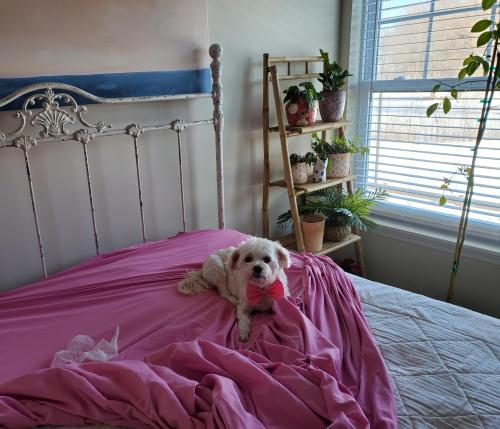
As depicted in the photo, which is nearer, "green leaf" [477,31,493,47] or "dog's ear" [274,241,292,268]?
"dog's ear" [274,241,292,268]

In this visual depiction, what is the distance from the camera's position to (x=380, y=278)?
2.84 meters

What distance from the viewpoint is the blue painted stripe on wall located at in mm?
1585

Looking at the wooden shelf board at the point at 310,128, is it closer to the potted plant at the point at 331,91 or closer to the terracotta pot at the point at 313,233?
the potted plant at the point at 331,91

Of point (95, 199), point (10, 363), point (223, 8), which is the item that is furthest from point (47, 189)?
point (223, 8)

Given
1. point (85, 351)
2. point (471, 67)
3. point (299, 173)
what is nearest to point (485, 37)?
point (471, 67)

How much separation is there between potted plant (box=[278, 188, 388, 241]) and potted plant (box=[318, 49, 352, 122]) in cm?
47

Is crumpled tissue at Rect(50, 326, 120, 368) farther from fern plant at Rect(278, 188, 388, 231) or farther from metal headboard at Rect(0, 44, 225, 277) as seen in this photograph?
fern plant at Rect(278, 188, 388, 231)

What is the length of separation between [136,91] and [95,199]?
0.50 m

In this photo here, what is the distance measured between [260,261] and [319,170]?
1.18 meters

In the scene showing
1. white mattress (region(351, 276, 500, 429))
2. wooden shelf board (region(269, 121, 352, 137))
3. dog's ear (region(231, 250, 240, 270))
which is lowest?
white mattress (region(351, 276, 500, 429))

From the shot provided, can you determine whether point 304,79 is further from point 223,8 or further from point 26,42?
point 26,42

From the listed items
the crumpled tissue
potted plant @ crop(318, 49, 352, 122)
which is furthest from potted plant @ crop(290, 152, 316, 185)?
the crumpled tissue

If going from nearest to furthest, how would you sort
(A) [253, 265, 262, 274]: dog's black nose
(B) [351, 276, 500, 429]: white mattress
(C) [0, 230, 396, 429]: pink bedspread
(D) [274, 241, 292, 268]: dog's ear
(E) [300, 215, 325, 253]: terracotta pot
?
(C) [0, 230, 396, 429]: pink bedspread, (B) [351, 276, 500, 429]: white mattress, (A) [253, 265, 262, 274]: dog's black nose, (D) [274, 241, 292, 268]: dog's ear, (E) [300, 215, 325, 253]: terracotta pot

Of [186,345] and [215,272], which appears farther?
[215,272]
